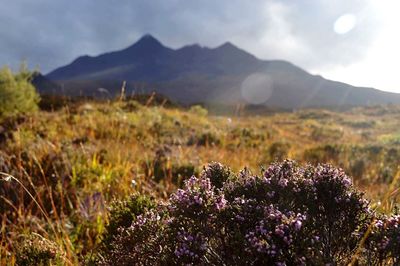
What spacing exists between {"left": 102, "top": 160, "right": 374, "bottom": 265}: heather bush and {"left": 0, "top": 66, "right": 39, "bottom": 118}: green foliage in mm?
21136

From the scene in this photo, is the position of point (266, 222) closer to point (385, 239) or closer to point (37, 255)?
point (385, 239)

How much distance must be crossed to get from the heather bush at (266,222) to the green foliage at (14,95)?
21.1 meters

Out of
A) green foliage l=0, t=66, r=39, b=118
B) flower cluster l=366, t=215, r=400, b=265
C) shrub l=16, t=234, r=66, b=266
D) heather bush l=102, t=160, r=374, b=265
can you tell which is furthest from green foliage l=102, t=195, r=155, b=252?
green foliage l=0, t=66, r=39, b=118

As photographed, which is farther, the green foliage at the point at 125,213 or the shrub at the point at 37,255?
the green foliage at the point at 125,213

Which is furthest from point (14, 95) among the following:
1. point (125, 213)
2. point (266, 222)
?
point (266, 222)

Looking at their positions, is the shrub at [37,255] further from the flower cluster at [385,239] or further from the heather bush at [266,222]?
the flower cluster at [385,239]

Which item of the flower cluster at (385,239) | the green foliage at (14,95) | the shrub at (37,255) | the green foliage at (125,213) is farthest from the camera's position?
the green foliage at (14,95)

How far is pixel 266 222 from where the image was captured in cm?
197

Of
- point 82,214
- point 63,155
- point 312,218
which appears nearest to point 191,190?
point 312,218

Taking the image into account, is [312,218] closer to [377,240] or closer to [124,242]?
[377,240]

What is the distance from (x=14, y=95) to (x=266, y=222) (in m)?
24.5

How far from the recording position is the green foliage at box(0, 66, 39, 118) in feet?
76.2

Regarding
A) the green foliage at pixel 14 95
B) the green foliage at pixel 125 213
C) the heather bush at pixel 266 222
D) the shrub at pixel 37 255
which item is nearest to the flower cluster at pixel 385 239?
the heather bush at pixel 266 222

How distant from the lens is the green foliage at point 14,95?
23234 mm
